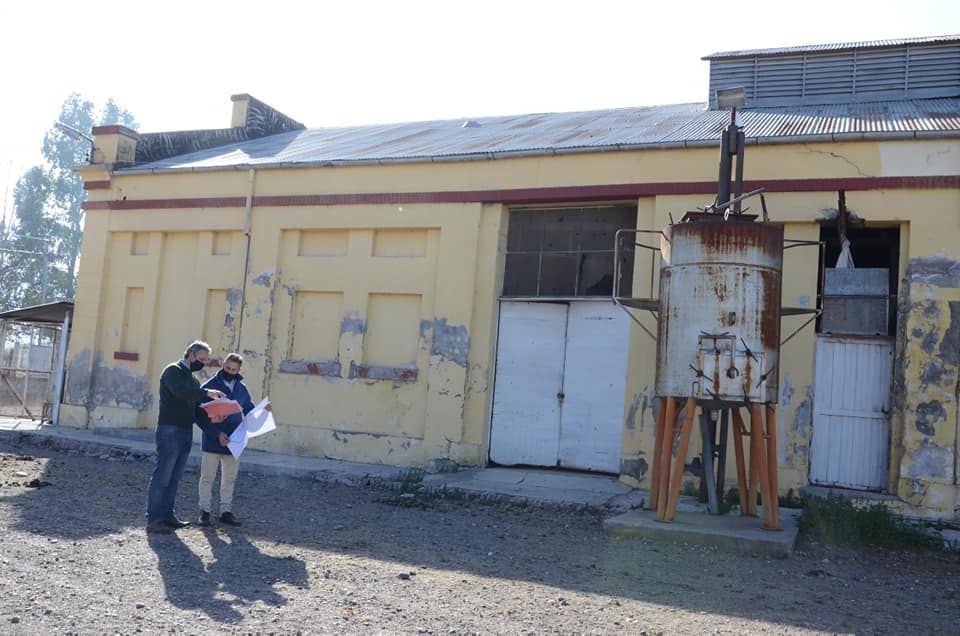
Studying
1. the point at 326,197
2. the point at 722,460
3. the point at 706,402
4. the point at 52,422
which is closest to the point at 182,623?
the point at 706,402

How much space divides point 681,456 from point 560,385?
3.90 meters

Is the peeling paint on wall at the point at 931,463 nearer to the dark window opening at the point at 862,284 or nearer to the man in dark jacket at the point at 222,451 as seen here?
the dark window opening at the point at 862,284

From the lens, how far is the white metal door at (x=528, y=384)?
11.9 meters

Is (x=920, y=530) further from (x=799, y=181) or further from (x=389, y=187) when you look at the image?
(x=389, y=187)

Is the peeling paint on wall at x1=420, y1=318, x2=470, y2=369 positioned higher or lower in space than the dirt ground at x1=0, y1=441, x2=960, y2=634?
higher

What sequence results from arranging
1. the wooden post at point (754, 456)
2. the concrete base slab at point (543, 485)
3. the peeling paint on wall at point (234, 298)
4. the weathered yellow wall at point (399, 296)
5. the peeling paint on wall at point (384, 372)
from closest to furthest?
the wooden post at point (754, 456) → the weathered yellow wall at point (399, 296) → the concrete base slab at point (543, 485) → the peeling paint on wall at point (384, 372) → the peeling paint on wall at point (234, 298)

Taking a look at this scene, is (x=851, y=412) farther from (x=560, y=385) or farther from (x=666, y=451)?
(x=560, y=385)

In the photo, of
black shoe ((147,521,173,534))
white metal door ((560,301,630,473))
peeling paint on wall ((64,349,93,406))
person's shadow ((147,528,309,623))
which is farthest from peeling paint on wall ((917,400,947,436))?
peeling paint on wall ((64,349,93,406))

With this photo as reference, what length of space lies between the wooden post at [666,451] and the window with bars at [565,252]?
3465mm

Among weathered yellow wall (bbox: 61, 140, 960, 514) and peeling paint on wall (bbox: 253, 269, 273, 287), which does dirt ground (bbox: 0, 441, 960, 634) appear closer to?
weathered yellow wall (bbox: 61, 140, 960, 514)

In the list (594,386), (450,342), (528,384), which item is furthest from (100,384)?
(594,386)

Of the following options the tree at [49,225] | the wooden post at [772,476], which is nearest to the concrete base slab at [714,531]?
the wooden post at [772,476]

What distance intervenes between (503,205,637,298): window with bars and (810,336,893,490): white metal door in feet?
9.28

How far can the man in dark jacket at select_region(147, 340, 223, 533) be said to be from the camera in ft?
25.0
